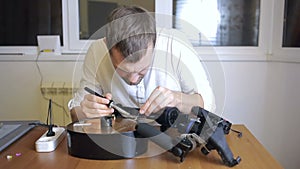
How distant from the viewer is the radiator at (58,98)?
205 cm

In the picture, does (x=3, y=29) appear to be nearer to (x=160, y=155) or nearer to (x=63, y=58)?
(x=63, y=58)

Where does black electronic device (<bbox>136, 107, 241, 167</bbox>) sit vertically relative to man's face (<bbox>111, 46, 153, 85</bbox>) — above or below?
below

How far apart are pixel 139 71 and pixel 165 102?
15 centimetres

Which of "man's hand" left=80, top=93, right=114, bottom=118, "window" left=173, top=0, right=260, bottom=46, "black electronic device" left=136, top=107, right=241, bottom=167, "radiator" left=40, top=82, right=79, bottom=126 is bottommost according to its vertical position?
"radiator" left=40, top=82, right=79, bottom=126

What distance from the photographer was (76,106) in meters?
1.10

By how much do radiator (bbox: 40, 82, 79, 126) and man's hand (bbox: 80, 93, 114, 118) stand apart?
1.09 m

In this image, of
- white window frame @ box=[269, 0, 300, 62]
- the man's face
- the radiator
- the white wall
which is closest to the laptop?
the man's face

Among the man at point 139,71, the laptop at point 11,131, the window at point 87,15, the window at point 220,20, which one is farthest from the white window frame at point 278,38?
the laptop at point 11,131

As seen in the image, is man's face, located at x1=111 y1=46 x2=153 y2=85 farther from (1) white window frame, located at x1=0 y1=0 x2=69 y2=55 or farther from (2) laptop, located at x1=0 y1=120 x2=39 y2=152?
(1) white window frame, located at x1=0 y1=0 x2=69 y2=55

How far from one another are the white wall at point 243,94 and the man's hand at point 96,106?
1195 mm

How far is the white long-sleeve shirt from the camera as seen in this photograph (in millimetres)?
1158

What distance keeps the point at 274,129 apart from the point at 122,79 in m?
1.39

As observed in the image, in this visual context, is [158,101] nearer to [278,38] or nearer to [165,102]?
[165,102]

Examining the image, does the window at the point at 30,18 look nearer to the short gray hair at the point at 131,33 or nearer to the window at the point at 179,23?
the window at the point at 179,23
